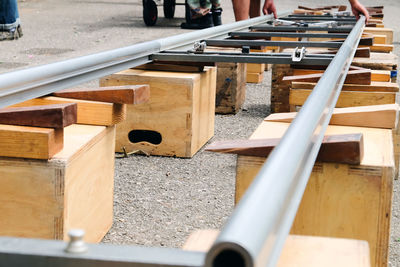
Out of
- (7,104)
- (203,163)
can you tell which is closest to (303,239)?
(7,104)

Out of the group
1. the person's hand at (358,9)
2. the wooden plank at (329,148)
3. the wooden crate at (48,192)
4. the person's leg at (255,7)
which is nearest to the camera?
the wooden plank at (329,148)

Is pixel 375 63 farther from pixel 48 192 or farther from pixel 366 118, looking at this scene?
pixel 48 192

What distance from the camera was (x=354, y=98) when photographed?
2943mm

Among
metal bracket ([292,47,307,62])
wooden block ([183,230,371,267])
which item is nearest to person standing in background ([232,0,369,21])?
metal bracket ([292,47,307,62])

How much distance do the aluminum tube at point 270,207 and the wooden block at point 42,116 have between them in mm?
726

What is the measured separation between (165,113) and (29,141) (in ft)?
5.96

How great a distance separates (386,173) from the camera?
1.81 m

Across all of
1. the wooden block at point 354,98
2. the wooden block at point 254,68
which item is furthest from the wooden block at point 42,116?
the wooden block at point 254,68

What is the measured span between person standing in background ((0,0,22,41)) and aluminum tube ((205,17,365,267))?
6466 mm

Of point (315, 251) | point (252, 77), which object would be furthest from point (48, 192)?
point (252, 77)

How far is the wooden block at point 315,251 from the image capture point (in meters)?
1.21

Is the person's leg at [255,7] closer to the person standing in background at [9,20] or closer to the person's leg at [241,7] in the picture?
the person's leg at [241,7]

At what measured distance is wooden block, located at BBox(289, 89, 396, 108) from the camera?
293 cm

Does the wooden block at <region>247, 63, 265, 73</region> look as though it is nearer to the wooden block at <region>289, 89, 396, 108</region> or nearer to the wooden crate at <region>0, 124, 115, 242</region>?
the wooden block at <region>289, 89, 396, 108</region>
